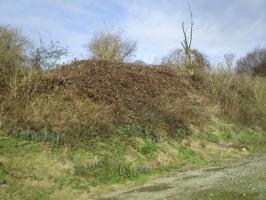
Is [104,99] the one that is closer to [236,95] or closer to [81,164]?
[81,164]

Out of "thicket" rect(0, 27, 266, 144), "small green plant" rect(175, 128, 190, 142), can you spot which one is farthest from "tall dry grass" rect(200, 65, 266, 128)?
"small green plant" rect(175, 128, 190, 142)

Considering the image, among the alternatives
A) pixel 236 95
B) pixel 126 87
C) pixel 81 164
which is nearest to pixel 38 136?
pixel 81 164

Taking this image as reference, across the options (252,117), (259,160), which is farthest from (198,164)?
(252,117)

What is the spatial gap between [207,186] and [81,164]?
4490 millimetres

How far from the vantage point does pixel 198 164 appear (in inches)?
707

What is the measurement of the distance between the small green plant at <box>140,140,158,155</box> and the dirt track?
2158 mm

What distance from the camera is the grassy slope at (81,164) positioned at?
1281cm

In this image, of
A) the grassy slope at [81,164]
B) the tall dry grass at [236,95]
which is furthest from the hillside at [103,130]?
the tall dry grass at [236,95]

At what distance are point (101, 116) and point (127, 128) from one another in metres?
1.26

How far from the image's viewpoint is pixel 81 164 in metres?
14.8

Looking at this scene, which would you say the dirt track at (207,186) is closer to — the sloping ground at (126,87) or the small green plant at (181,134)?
the small green plant at (181,134)

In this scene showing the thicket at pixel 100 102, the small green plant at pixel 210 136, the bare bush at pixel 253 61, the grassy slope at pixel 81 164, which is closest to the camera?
the grassy slope at pixel 81 164

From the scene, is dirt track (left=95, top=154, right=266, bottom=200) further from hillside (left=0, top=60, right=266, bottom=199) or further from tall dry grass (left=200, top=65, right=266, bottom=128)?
tall dry grass (left=200, top=65, right=266, bottom=128)

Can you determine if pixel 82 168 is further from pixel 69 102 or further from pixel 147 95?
pixel 147 95
